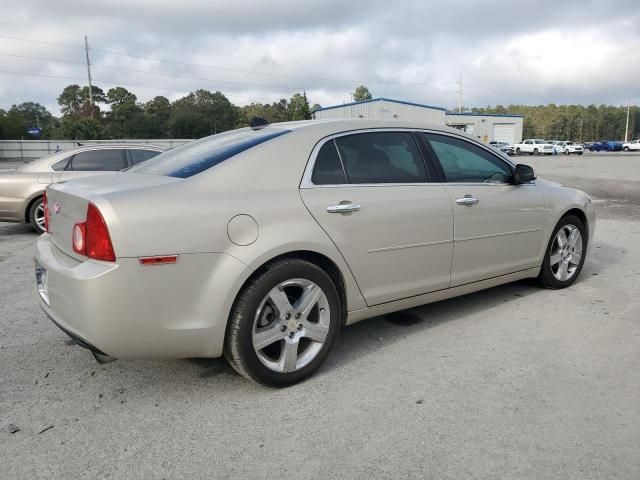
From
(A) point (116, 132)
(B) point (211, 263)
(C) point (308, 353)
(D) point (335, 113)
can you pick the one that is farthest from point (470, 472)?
(A) point (116, 132)

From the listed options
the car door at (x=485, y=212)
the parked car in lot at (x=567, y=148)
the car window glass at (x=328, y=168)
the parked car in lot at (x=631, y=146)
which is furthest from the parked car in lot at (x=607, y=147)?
the car window glass at (x=328, y=168)

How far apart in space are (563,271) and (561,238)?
332 millimetres

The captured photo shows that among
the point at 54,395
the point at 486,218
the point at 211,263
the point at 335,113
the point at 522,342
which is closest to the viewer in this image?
the point at 211,263

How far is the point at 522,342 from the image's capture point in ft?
12.1

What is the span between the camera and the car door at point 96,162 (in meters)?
8.48

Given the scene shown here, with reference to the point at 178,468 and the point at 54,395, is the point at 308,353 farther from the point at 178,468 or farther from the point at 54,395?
the point at 54,395

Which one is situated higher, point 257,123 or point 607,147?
point 257,123

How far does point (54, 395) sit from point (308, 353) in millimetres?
1497

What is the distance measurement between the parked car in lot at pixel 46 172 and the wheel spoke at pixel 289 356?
20.7ft

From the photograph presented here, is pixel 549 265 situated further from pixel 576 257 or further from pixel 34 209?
pixel 34 209

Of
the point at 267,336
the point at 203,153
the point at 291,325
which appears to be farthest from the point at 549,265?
the point at 203,153

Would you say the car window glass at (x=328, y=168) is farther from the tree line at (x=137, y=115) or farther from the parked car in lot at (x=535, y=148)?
the parked car in lot at (x=535, y=148)

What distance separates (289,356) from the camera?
304cm

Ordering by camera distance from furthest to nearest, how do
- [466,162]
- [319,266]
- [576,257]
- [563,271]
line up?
[576,257]
[563,271]
[466,162]
[319,266]
